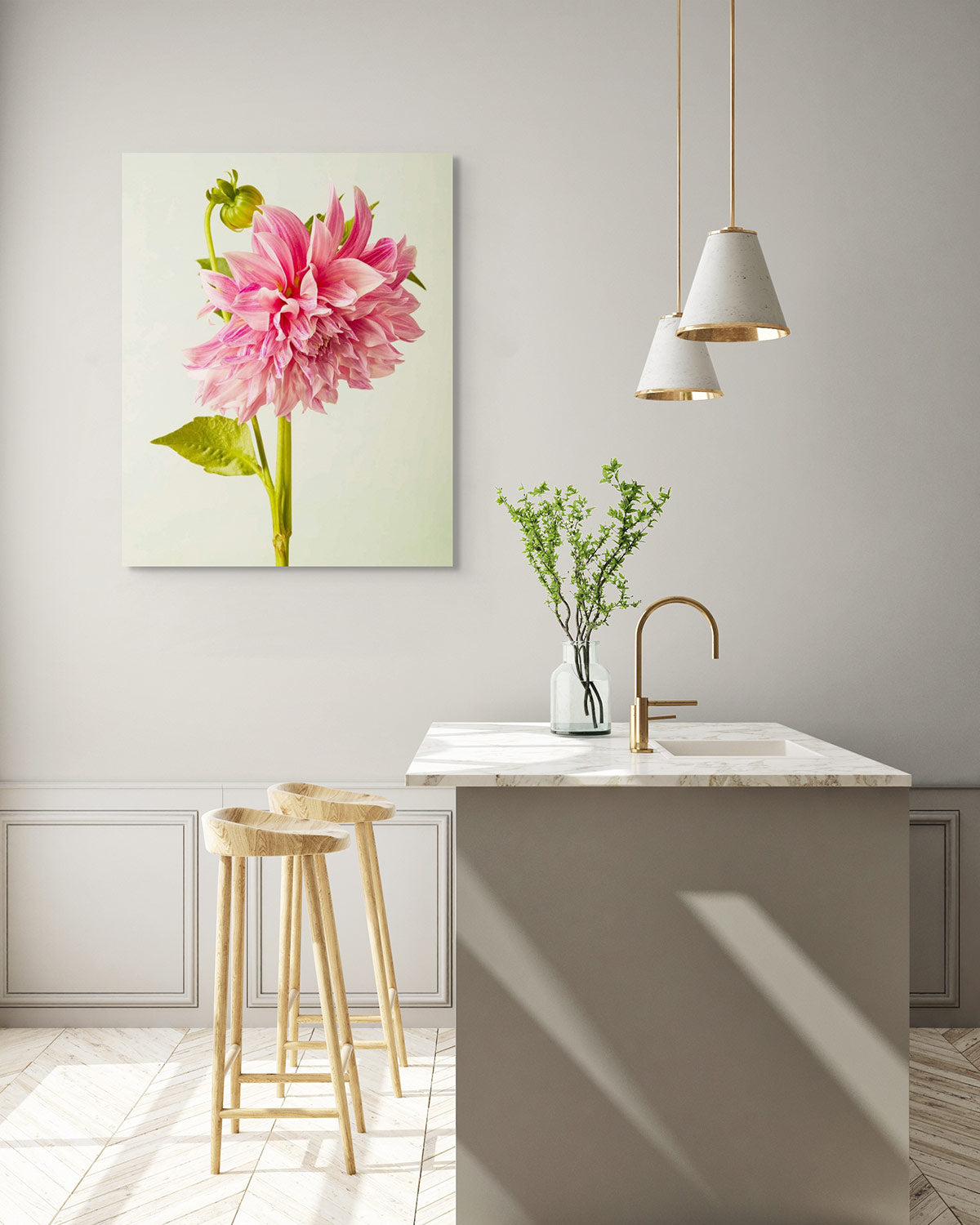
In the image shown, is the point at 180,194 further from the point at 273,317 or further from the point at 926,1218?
the point at 926,1218

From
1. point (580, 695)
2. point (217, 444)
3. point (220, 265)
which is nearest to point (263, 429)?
point (217, 444)

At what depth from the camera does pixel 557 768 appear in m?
2.00

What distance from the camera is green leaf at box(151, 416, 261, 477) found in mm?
3031

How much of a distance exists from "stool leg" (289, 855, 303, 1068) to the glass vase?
73cm

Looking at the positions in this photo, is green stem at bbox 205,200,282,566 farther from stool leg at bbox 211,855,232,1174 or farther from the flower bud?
stool leg at bbox 211,855,232,1174

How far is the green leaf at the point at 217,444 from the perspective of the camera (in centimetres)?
303

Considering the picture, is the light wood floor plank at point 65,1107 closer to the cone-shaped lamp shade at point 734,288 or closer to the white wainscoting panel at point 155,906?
the white wainscoting panel at point 155,906

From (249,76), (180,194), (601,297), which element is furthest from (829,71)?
(180,194)

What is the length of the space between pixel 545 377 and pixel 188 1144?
7.22ft

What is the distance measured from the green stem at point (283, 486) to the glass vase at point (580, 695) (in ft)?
3.29

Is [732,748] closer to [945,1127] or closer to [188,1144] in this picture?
[945,1127]

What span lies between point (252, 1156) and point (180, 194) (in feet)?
8.41

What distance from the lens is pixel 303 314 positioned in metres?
2.84

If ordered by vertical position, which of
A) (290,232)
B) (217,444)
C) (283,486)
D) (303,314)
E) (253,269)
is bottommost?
(283,486)
